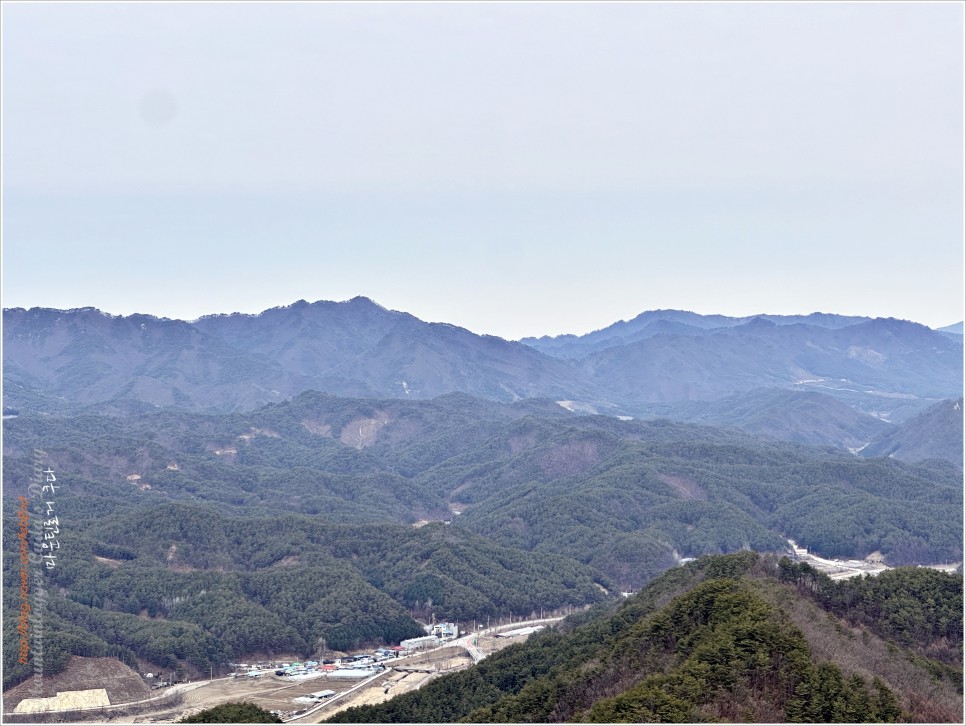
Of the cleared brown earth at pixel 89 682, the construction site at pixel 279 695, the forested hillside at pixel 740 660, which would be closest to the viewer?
the forested hillside at pixel 740 660

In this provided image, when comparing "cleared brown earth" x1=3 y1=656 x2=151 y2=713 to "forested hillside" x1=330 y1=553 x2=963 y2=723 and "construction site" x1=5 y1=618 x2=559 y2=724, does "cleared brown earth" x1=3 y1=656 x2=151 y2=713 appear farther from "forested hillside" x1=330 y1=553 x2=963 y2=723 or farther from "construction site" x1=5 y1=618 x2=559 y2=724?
"forested hillside" x1=330 y1=553 x2=963 y2=723

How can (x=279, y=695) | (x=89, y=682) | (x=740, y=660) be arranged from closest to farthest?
(x=740, y=660), (x=89, y=682), (x=279, y=695)

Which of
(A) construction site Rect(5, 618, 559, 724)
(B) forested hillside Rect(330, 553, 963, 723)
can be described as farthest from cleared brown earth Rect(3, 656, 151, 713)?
(B) forested hillside Rect(330, 553, 963, 723)

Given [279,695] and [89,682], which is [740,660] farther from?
[89,682]

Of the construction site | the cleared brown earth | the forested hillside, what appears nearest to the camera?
Result: the forested hillside

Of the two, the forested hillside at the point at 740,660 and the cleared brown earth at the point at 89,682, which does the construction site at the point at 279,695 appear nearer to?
the cleared brown earth at the point at 89,682

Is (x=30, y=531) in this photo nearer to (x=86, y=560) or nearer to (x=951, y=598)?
(x=86, y=560)

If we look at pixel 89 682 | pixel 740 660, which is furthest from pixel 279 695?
pixel 740 660

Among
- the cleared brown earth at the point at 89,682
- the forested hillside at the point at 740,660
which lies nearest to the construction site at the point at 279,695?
the cleared brown earth at the point at 89,682
